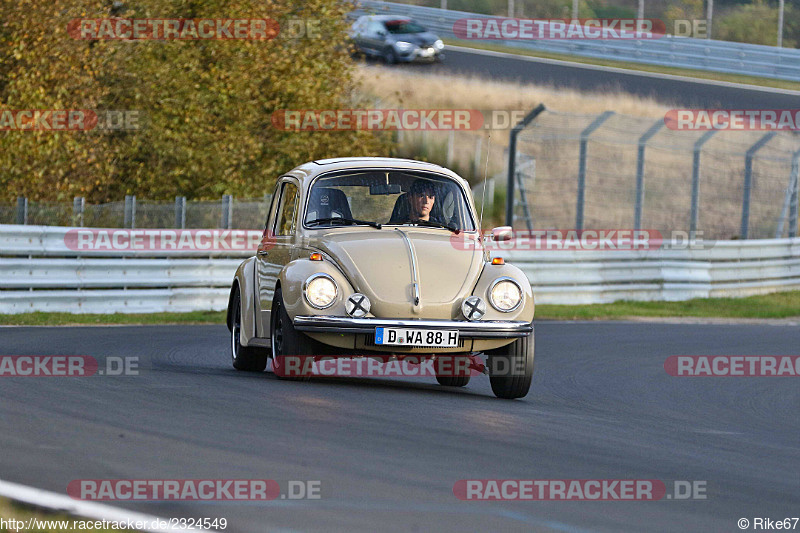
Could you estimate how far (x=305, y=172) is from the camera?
1027 centimetres

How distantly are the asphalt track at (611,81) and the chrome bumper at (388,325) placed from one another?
93.8 ft

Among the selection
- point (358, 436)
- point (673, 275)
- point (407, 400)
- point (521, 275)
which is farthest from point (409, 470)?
point (673, 275)

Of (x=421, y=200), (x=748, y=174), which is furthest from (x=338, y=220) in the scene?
(x=748, y=174)

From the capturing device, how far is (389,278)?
889 cm

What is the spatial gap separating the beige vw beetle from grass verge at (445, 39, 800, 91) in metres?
30.2

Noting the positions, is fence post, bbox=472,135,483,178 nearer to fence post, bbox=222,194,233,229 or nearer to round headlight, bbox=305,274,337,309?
fence post, bbox=222,194,233,229

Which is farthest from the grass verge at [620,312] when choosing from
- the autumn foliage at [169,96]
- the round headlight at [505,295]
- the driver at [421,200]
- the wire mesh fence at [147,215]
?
the round headlight at [505,295]

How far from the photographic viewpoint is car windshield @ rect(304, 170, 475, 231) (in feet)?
32.4

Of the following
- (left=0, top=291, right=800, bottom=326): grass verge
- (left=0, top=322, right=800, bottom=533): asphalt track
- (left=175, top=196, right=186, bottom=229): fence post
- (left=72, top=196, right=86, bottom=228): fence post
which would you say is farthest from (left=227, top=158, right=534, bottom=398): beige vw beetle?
(left=175, top=196, right=186, bottom=229): fence post

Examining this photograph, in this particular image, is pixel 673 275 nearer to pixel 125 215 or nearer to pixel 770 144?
pixel 770 144

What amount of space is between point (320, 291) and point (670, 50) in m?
33.8

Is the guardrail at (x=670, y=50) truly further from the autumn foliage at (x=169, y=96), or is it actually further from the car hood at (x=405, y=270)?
the car hood at (x=405, y=270)

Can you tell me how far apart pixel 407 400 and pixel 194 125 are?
54.1 ft

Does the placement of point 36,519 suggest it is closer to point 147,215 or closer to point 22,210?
point 22,210
